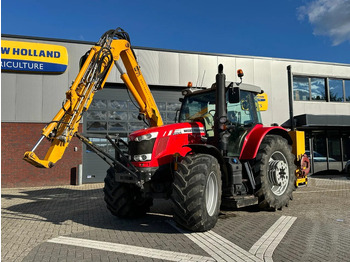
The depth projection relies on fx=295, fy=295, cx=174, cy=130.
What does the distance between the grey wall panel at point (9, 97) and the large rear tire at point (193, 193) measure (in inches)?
384

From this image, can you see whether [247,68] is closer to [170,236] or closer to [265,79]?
[265,79]

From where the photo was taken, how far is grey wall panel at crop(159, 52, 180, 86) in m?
13.8

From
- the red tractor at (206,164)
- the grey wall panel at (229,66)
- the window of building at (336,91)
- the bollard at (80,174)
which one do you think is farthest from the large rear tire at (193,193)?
the window of building at (336,91)

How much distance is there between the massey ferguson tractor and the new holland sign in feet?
21.6

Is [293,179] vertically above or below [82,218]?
above

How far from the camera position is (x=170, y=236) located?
4.81 metres

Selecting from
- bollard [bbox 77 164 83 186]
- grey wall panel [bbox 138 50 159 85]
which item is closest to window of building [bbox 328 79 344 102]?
grey wall panel [bbox 138 50 159 85]

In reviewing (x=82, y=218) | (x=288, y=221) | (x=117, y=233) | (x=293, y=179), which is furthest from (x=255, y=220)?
(x=82, y=218)

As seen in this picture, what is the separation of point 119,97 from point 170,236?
31.6 feet

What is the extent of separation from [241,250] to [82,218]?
3.75m

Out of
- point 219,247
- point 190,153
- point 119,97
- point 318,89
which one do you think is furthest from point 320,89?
point 219,247

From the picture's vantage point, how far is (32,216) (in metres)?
A: 6.78

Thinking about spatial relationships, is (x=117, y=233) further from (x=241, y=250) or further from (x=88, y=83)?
(x=88, y=83)

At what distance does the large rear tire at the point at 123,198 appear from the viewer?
583cm
